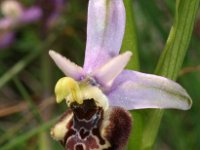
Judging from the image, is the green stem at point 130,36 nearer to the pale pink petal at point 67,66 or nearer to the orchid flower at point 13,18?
the pale pink petal at point 67,66

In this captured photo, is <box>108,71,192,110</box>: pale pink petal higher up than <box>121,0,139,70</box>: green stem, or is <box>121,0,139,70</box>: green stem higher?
<box>121,0,139,70</box>: green stem

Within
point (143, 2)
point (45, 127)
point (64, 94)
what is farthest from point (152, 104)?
point (143, 2)

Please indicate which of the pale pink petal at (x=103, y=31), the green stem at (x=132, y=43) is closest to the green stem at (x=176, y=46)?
the green stem at (x=132, y=43)

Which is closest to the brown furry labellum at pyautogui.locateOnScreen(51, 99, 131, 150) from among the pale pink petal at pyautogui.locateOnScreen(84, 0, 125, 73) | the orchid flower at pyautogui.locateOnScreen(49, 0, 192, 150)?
the orchid flower at pyautogui.locateOnScreen(49, 0, 192, 150)

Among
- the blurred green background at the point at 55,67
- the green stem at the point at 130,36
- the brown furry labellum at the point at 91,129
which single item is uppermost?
the green stem at the point at 130,36

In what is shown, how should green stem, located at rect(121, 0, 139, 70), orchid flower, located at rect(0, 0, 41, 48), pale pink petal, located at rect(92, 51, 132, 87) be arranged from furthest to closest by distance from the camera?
orchid flower, located at rect(0, 0, 41, 48) < green stem, located at rect(121, 0, 139, 70) < pale pink petal, located at rect(92, 51, 132, 87)

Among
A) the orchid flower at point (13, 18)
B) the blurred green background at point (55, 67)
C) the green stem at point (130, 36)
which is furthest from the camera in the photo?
the orchid flower at point (13, 18)

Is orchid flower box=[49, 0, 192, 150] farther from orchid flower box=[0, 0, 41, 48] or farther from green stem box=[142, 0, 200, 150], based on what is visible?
orchid flower box=[0, 0, 41, 48]
